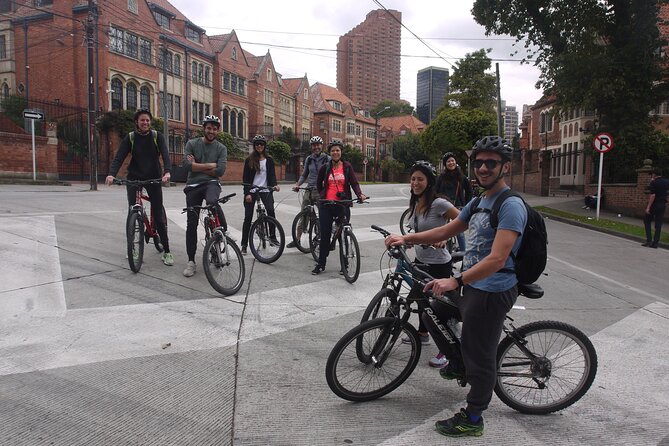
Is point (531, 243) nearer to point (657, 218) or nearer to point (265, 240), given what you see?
point (265, 240)

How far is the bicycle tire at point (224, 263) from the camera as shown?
17.8 ft

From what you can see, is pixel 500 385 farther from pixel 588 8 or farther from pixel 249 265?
pixel 588 8

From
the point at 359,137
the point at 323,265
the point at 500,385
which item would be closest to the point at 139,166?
the point at 323,265

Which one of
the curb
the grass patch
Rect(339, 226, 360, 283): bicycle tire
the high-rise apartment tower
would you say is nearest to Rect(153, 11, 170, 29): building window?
the high-rise apartment tower

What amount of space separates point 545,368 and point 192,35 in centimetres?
4617

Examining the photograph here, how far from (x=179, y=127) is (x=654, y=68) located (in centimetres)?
3279

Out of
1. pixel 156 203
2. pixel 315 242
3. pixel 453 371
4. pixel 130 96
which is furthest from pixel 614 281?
pixel 130 96

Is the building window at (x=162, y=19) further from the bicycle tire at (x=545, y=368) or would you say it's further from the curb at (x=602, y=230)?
the bicycle tire at (x=545, y=368)

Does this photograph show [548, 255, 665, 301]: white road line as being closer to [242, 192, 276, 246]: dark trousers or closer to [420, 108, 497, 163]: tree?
[242, 192, 276, 246]: dark trousers

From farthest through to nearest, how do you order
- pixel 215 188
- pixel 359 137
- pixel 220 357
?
pixel 359 137 < pixel 215 188 < pixel 220 357

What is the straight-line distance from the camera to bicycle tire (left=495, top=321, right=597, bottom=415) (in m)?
3.11

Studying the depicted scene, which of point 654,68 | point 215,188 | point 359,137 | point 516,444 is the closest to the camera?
point 516,444

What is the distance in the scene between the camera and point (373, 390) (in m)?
3.25

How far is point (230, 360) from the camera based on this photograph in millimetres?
3740
